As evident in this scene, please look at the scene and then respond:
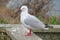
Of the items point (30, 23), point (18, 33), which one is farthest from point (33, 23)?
point (18, 33)

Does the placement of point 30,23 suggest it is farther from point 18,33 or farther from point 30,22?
point 18,33

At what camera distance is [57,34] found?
516 cm

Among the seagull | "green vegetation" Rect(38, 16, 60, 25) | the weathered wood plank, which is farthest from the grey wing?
"green vegetation" Rect(38, 16, 60, 25)

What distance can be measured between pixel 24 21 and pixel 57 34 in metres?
0.76

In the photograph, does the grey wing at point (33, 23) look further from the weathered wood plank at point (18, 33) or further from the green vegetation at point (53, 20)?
the green vegetation at point (53, 20)

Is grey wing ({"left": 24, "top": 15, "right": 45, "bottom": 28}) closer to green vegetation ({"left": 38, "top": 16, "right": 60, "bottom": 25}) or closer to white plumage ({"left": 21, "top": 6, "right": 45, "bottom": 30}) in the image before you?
white plumage ({"left": 21, "top": 6, "right": 45, "bottom": 30})

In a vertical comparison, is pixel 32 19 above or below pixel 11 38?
above

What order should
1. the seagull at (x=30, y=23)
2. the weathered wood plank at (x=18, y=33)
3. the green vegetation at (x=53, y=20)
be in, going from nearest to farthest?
the weathered wood plank at (x=18, y=33) → the seagull at (x=30, y=23) → the green vegetation at (x=53, y=20)

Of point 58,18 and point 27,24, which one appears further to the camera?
point 58,18

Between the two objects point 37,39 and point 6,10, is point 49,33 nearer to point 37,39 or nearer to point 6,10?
point 37,39

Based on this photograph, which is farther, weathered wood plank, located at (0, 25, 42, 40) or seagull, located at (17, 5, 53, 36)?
seagull, located at (17, 5, 53, 36)

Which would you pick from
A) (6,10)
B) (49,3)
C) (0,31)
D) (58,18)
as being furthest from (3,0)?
(0,31)

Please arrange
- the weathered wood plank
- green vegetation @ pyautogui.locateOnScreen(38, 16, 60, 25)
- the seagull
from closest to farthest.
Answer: the weathered wood plank < the seagull < green vegetation @ pyautogui.locateOnScreen(38, 16, 60, 25)

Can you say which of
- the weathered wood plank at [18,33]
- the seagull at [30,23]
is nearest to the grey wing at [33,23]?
the seagull at [30,23]
